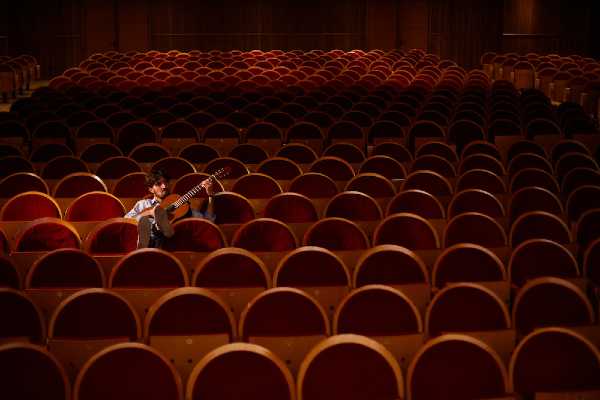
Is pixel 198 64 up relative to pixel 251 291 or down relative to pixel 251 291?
up

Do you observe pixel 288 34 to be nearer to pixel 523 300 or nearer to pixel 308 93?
pixel 308 93

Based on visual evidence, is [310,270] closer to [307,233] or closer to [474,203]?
[307,233]

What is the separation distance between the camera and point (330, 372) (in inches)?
163

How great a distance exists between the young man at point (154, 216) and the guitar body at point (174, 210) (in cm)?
4

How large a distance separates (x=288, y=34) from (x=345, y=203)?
16.1 m

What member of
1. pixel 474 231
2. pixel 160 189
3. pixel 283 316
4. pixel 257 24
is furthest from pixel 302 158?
pixel 257 24

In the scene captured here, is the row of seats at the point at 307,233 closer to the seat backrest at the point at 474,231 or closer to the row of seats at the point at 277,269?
the seat backrest at the point at 474,231

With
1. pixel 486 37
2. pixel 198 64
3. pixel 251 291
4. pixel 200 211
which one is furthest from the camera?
pixel 486 37

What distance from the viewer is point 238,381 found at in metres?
4.04

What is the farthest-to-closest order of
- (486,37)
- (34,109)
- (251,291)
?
(486,37)
(34,109)
(251,291)

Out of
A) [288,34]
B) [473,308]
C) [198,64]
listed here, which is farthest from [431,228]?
[288,34]

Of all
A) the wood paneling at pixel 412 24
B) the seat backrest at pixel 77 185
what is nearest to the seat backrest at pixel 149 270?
the seat backrest at pixel 77 185

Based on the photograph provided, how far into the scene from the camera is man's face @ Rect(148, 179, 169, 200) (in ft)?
21.8

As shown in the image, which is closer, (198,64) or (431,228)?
(431,228)
